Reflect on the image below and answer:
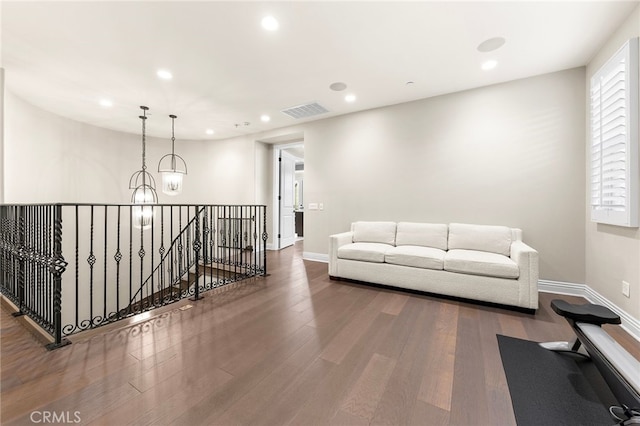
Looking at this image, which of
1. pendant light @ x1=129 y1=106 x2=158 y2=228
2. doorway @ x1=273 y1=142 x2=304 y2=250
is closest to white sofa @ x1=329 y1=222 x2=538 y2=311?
pendant light @ x1=129 y1=106 x2=158 y2=228

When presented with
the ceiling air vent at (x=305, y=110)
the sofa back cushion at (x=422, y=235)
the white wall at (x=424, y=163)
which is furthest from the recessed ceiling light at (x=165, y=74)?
the sofa back cushion at (x=422, y=235)

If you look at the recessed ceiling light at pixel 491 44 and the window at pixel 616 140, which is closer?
the window at pixel 616 140

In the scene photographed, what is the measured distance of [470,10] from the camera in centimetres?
225

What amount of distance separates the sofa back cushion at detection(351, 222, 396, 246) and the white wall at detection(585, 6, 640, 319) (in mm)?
2313

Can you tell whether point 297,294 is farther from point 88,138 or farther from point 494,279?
point 88,138

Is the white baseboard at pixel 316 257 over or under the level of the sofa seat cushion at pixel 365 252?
under

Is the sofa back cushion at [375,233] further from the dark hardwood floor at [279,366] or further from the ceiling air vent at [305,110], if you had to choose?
the ceiling air vent at [305,110]

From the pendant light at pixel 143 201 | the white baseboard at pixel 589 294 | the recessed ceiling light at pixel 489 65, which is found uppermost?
the recessed ceiling light at pixel 489 65

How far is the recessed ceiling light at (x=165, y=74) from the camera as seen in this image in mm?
3259

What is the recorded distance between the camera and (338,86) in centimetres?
370

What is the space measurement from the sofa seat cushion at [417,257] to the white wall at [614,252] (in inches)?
62.0

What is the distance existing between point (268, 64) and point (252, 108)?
4.97ft

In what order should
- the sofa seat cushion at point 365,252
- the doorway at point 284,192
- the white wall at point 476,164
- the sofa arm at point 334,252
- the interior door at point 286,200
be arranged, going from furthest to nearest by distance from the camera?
the interior door at point 286,200
the doorway at point 284,192
the sofa arm at point 334,252
the sofa seat cushion at point 365,252
the white wall at point 476,164

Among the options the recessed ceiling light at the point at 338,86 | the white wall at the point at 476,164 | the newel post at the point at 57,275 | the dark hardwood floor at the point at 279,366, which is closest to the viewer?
the dark hardwood floor at the point at 279,366
